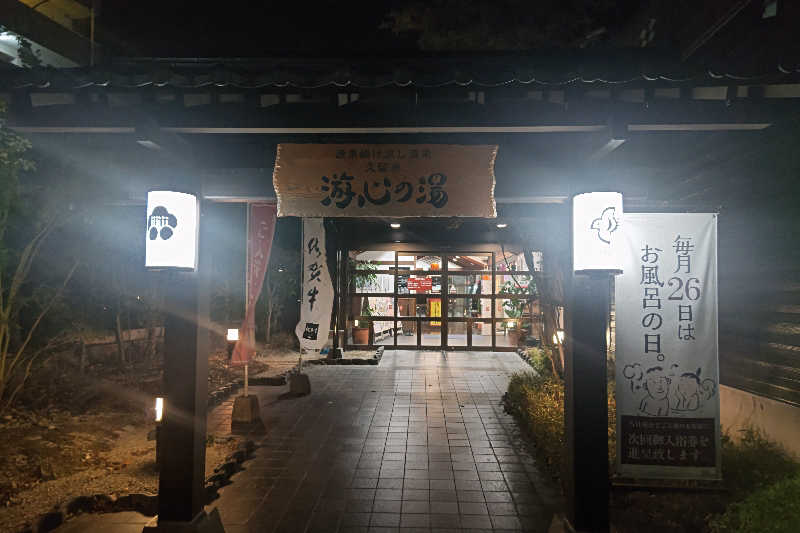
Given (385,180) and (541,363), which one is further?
(541,363)

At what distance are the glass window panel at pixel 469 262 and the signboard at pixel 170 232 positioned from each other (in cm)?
1549

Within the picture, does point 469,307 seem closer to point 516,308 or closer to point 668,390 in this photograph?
point 516,308

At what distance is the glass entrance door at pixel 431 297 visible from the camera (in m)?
19.5

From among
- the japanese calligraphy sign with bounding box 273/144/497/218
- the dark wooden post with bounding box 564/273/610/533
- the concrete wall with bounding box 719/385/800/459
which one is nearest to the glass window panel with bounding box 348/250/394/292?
the concrete wall with bounding box 719/385/800/459

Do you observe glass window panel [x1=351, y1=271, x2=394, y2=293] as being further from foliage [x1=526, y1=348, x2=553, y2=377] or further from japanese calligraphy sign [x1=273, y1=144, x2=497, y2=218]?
japanese calligraphy sign [x1=273, y1=144, x2=497, y2=218]

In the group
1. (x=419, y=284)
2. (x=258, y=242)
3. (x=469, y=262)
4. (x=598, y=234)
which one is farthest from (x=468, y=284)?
(x=598, y=234)

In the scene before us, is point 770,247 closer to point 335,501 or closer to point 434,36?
point 335,501

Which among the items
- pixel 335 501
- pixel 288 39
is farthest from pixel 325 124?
pixel 288 39

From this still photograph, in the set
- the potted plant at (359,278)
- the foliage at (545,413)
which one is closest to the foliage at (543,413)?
the foliage at (545,413)

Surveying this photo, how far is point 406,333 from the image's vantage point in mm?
21172

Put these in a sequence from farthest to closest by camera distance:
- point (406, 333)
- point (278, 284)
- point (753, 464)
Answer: point (406, 333), point (278, 284), point (753, 464)

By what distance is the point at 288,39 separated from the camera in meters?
12.4

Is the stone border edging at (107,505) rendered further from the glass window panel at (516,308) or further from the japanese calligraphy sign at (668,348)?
the glass window panel at (516,308)

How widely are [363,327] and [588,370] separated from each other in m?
15.3
